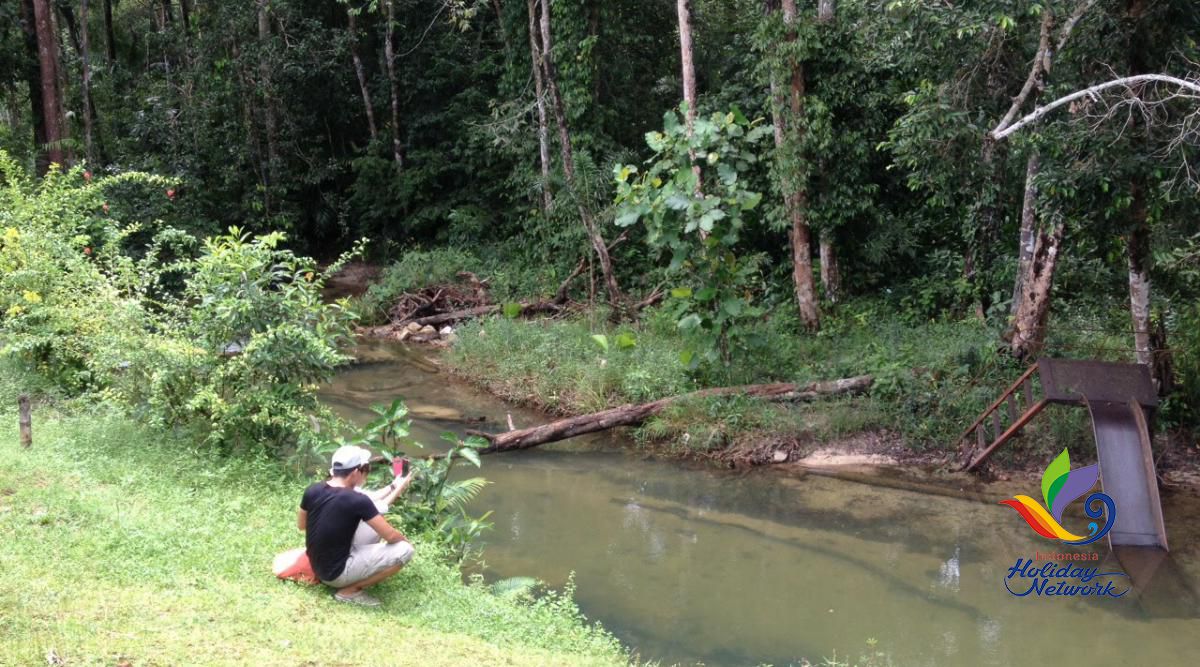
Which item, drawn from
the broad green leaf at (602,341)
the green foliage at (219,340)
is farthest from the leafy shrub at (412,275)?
the green foliage at (219,340)

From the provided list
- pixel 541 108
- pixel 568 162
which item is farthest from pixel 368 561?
pixel 541 108

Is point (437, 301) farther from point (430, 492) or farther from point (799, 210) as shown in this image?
point (430, 492)

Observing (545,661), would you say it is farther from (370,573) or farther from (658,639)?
(658,639)

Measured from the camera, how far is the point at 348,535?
221 inches

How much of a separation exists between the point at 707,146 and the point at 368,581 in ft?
23.0

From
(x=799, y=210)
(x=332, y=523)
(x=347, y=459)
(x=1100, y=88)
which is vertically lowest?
(x=332, y=523)

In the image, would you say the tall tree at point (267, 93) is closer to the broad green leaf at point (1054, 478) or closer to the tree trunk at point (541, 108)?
the tree trunk at point (541, 108)

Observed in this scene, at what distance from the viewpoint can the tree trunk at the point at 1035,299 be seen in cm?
1044

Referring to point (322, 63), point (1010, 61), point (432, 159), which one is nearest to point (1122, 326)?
point (1010, 61)

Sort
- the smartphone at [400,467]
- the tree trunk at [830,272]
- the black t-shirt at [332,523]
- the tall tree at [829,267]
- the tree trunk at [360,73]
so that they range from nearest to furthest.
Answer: the black t-shirt at [332,523]
the smartphone at [400,467]
the tall tree at [829,267]
the tree trunk at [830,272]
the tree trunk at [360,73]

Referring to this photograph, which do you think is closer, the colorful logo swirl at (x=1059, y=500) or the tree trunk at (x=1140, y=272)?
the colorful logo swirl at (x=1059, y=500)

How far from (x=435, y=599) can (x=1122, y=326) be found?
9.14 m

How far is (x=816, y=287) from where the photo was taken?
14547 mm

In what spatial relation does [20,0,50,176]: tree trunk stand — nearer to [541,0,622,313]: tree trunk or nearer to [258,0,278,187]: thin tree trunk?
[258,0,278,187]: thin tree trunk
